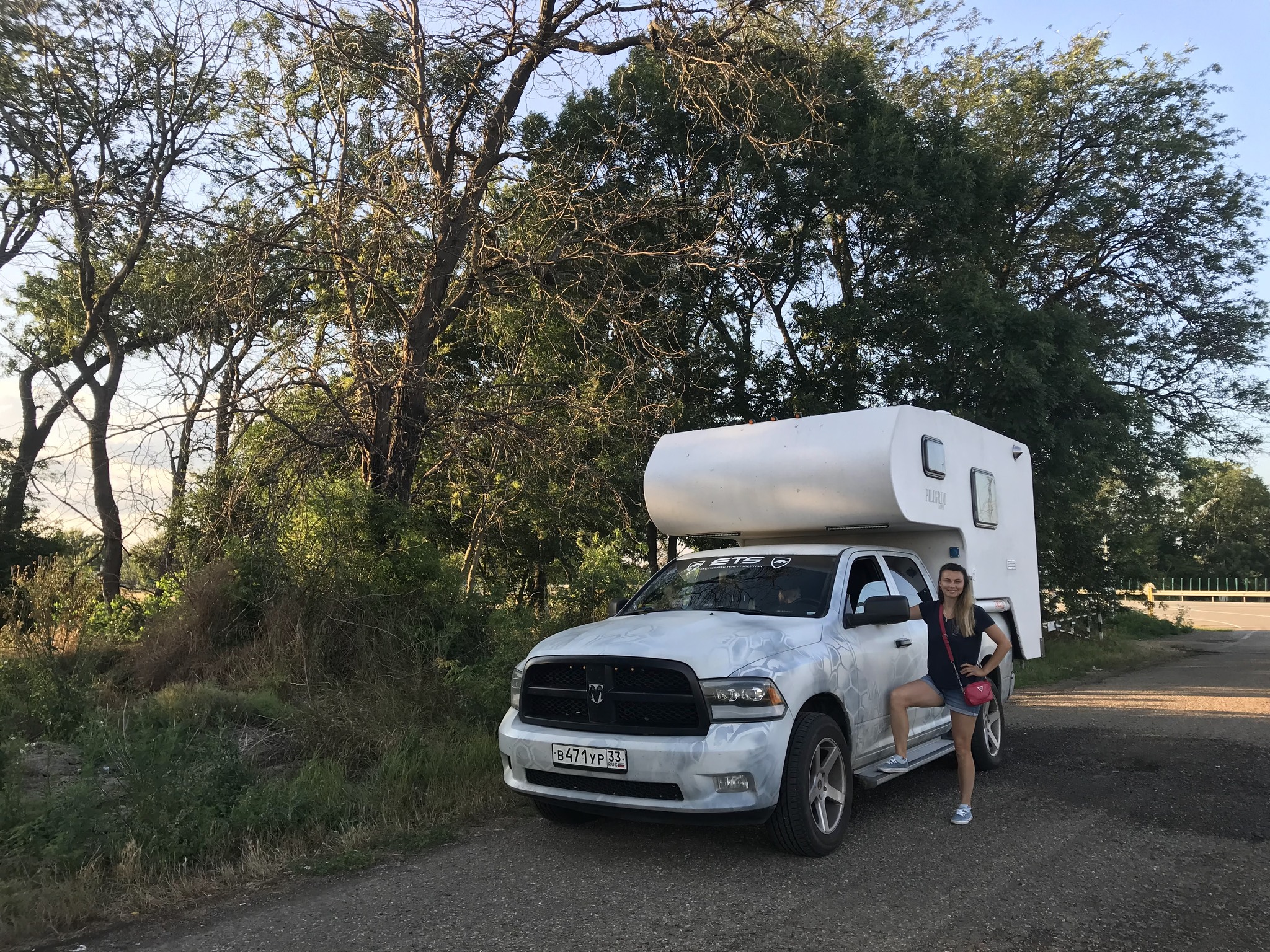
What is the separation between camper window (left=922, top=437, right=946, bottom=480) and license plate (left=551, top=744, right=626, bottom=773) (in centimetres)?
388

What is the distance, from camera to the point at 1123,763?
803cm

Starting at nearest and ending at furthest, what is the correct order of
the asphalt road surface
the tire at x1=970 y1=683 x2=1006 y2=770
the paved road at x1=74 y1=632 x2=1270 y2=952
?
the paved road at x1=74 y1=632 x2=1270 y2=952, the tire at x1=970 y1=683 x2=1006 y2=770, the asphalt road surface

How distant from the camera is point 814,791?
5480 mm

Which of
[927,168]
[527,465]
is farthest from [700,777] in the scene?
[927,168]

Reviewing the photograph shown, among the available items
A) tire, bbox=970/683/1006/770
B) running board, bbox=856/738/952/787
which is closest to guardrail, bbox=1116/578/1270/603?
tire, bbox=970/683/1006/770

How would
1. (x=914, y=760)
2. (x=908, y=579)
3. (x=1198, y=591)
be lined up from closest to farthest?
(x=914, y=760) < (x=908, y=579) < (x=1198, y=591)

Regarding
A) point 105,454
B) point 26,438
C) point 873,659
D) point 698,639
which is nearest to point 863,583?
point 873,659

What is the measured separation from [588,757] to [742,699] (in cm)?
94

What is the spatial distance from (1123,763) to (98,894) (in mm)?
7643

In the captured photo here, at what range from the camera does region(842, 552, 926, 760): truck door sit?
613cm

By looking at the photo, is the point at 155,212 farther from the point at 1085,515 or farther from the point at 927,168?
the point at 1085,515

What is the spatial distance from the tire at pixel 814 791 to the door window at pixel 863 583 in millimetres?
1123

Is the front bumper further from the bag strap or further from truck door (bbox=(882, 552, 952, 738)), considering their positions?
truck door (bbox=(882, 552, 952, 738))

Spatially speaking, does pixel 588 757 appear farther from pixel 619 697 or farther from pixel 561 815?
pixel 561 815
